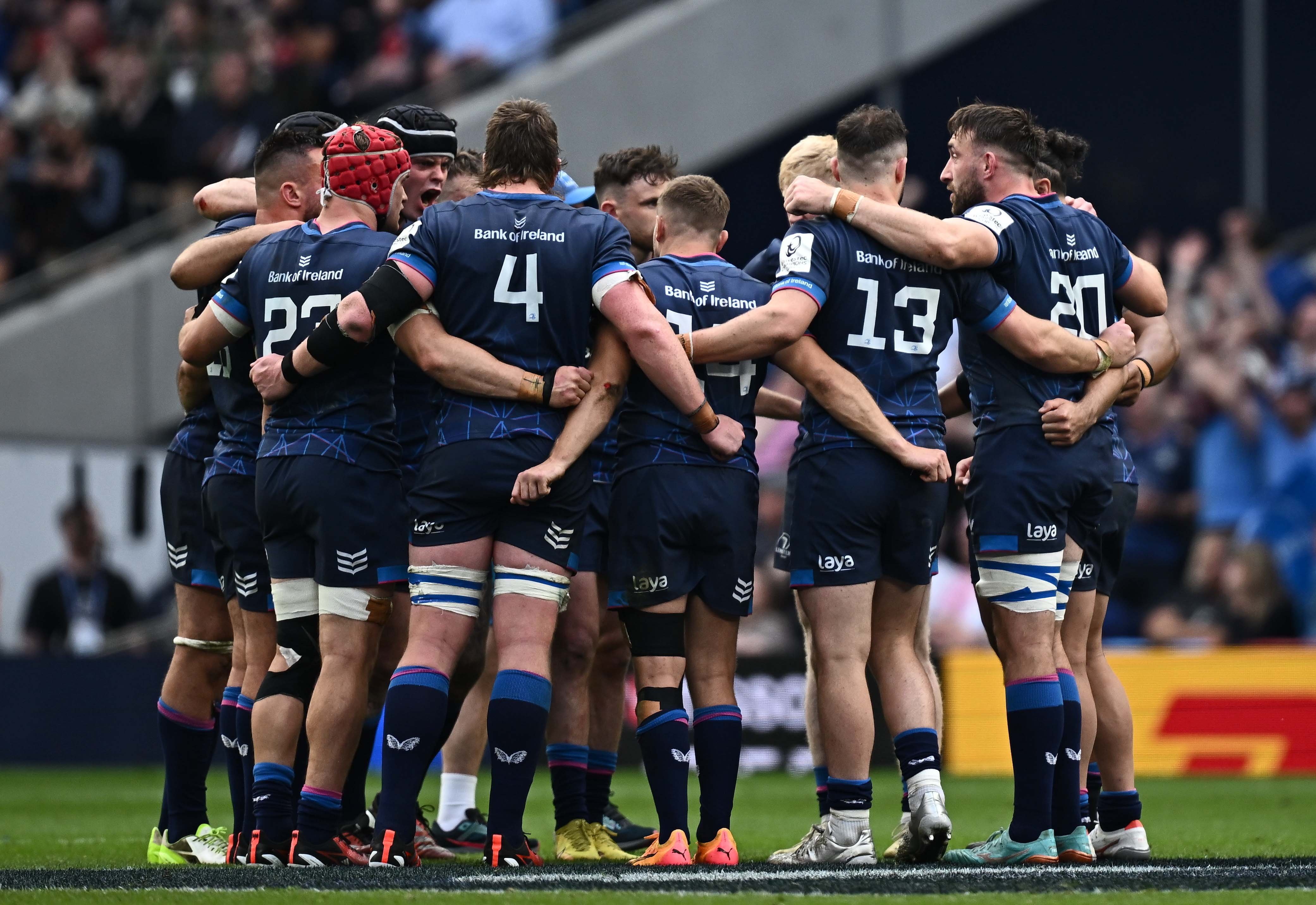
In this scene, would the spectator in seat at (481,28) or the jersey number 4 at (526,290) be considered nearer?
the jersey number 4 at (526,290)

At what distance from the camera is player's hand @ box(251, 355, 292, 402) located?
6.57 metres

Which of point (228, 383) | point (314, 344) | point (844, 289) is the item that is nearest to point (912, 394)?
point (844, 289)

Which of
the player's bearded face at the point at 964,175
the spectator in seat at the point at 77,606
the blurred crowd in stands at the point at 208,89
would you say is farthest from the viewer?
the blurred crowd in stands at the point at 208,89

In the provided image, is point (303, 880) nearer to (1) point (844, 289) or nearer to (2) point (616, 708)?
(2) point (616, 708)

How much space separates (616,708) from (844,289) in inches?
86.0

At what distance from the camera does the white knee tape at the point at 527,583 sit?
632cm

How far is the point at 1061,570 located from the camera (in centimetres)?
679

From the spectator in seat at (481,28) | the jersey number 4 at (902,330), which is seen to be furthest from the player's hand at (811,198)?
the spectator in seat at (481,28)

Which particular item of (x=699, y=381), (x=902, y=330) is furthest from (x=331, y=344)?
(x=902, y=330)

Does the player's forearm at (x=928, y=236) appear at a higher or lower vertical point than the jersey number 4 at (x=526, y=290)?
Result: higher

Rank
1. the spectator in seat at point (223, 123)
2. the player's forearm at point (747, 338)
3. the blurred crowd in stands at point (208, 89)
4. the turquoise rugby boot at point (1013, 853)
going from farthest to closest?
the blurred crowd in stands at point (208, 89) < the spectator in seat at point (223, 123) < the player's forearm at point (747, 338) < the turquoise rugby boot at point (1013, 853)

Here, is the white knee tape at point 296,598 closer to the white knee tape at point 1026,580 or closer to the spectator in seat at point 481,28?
the white knee tape at point 1026,580

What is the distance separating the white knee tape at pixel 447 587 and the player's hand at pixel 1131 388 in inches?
104

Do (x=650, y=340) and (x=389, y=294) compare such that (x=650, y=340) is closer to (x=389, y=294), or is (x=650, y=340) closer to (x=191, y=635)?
(x=389, y=294)
